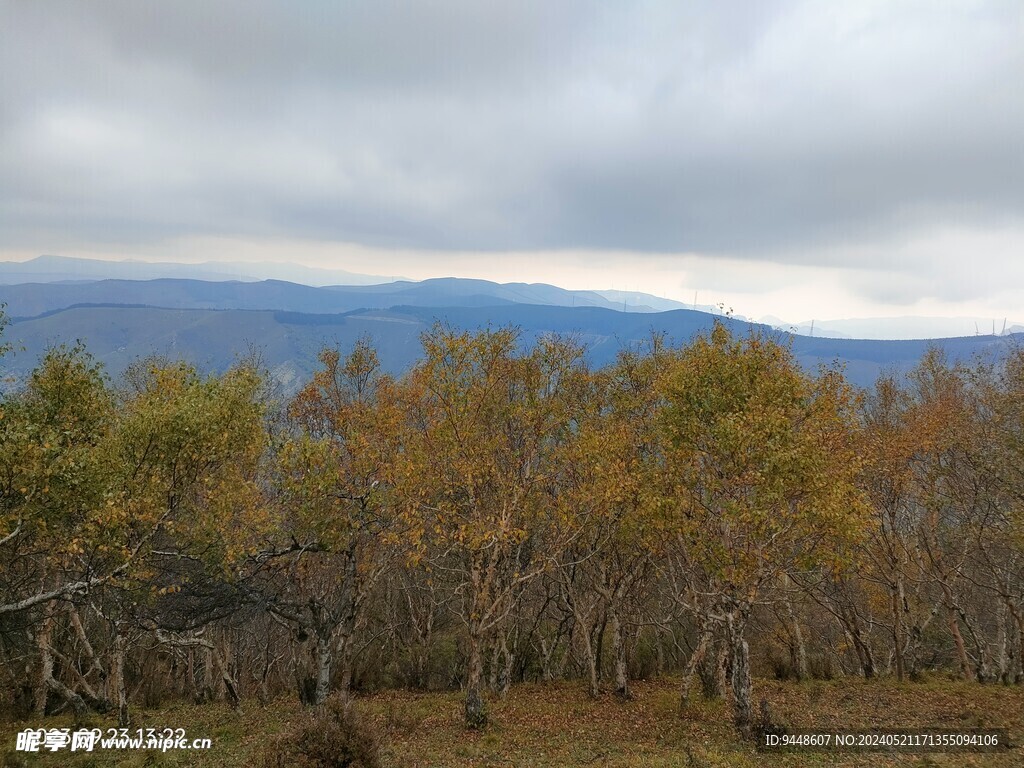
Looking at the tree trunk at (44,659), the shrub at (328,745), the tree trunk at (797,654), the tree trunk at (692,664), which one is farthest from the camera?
the tree trunk at (797,654)

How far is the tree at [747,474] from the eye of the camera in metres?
17.6

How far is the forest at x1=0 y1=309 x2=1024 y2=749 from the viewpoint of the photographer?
17.6m

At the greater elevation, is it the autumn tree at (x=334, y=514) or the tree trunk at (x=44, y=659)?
the autumn tree at (x=334, y=514)

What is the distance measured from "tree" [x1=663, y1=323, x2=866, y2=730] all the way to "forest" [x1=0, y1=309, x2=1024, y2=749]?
98mm

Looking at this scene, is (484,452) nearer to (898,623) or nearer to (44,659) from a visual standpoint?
(44,659)

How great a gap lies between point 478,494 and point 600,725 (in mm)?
9846

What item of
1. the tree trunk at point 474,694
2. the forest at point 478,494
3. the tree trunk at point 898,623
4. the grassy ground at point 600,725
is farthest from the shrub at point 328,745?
the tree trunk at point 898,623

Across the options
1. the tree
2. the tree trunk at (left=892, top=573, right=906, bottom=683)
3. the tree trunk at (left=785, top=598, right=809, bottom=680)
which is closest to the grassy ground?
the tree trunk at (left=892, top=573, right=906, bottom=683)

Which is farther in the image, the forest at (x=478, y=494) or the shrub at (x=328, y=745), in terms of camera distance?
the forest at (x=478, y=494)

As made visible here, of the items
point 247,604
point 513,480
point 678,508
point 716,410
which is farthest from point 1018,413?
point 247,604

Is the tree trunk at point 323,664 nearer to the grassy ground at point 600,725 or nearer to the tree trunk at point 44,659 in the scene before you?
the grassy ground at point 600,725

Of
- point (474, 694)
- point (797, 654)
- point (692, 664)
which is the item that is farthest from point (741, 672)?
point (797, 654)

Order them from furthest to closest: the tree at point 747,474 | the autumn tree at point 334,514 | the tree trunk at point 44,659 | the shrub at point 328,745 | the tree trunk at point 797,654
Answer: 1. the tree trunk at point 797,654
2. the tree trunk at point 44,659
3. the autumn tree at point 334,514
4. the tree at point 747,474
5. the shrub at point 328,745

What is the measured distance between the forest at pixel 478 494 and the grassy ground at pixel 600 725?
1.56m
